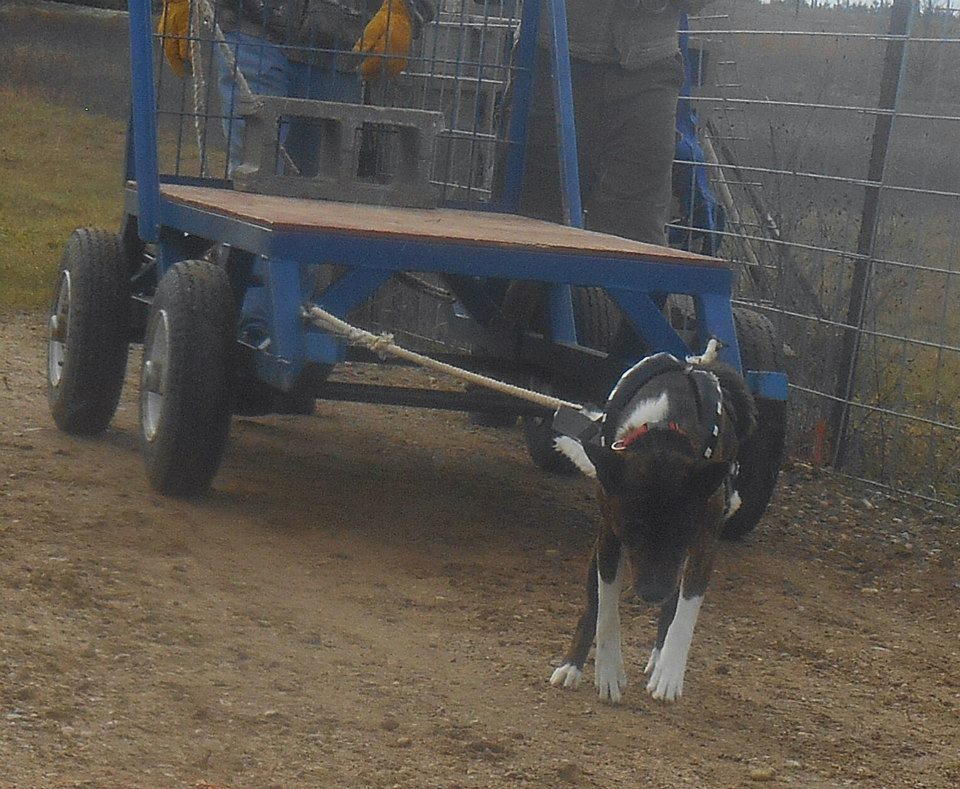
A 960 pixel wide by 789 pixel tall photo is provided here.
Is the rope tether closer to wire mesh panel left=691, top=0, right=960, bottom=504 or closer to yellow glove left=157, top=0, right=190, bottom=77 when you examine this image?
yellow glove left=157, top=0, right=190, bottom=77

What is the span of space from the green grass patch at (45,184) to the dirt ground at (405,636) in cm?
468

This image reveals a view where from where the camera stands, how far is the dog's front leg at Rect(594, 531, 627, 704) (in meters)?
3.71

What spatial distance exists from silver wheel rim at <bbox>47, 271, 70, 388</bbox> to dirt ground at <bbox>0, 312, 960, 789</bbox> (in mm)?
215

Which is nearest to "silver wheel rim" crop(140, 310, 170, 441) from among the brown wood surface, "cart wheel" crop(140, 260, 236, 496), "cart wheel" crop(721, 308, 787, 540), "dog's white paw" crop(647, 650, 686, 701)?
"cart wheel" crop(140, 260, 236, 496)

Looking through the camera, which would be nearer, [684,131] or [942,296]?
[942,296]

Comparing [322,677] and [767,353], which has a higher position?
[767,353]

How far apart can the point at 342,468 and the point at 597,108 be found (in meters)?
1.97

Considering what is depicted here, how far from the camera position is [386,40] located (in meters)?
6.23

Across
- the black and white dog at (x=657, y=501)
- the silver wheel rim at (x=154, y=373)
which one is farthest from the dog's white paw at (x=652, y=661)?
the silver wheel rim at (x=154, y=373)

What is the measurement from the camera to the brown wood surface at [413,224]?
477 centimetres

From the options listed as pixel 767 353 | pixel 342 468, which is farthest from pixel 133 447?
pixel 767 353

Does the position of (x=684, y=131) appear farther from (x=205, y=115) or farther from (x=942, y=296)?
(x=205, y=115)

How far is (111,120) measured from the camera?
1972 cm

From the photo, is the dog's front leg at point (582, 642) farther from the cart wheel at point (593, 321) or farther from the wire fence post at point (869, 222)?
the wire fence post at point (869, 222)
